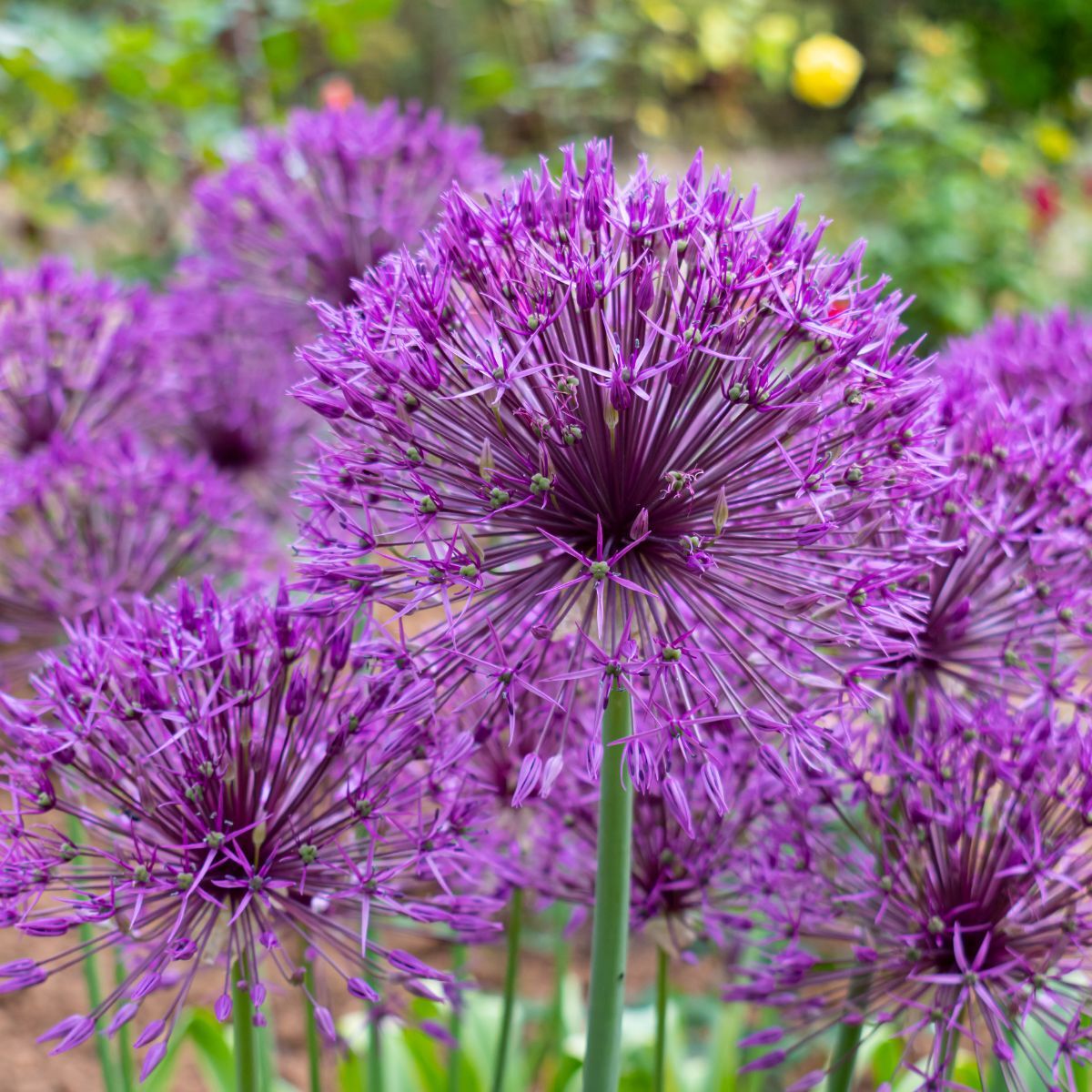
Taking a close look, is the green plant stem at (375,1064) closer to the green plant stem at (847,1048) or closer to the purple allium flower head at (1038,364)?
the green plant stem at (847,1048)

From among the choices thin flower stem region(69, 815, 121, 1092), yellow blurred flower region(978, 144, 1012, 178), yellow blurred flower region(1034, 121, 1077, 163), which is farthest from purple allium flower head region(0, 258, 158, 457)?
yellow blurred flower region(1034, 121, 1077, 163)

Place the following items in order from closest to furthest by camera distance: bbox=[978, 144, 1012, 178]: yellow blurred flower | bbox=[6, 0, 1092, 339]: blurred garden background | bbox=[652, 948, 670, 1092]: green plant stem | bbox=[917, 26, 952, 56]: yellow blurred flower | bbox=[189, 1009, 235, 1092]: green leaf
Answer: bbox=[652, 948, 670, 1092]: green plant stem
bbox=[189, 1009, 235, 1092]: green leaf
bbox=[6, 0, 1092, 339]: blurred garden background
bbox=[978, 144, 1012, 178]: yellow blurred flower
bbox=[917, 26, 952, 56]: yellow blurred flower

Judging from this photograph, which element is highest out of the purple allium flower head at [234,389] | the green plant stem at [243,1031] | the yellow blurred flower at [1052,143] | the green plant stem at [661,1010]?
the yellow blurred flower at [1052,143]

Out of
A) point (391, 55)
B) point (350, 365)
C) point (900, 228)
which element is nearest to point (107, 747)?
point (350, 365)

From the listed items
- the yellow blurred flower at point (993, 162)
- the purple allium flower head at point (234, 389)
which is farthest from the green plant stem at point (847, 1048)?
the yellow blurred flower at point (993, 162)

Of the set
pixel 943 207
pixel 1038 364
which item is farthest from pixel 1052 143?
pixel 1038 364

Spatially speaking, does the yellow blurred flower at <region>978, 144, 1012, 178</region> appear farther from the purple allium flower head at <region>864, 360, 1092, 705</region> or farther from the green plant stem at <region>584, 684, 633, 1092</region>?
the green plant stem at <region>584, 684, 633, 1092</region>
